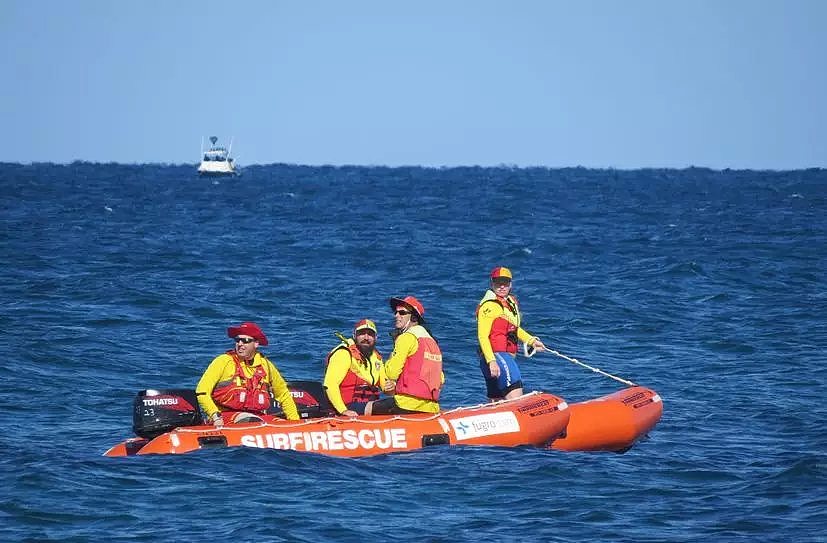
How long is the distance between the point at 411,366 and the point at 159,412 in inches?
110

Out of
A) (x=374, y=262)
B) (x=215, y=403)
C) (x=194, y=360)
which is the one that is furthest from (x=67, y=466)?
(x=374, y=262)

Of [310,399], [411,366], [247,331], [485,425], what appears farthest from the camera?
[310,399]

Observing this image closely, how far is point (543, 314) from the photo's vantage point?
2777 centimetres

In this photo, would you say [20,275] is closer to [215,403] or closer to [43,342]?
[43,342]

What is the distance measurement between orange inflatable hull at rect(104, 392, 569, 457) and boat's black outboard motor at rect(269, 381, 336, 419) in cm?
102

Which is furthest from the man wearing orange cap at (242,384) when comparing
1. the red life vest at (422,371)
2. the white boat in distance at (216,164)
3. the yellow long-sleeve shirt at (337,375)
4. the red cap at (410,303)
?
the white boat in distance at (216,164)

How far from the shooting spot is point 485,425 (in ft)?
48.7

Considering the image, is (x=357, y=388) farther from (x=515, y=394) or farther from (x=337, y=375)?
(x=515, y=394)

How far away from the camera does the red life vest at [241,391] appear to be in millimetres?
14234

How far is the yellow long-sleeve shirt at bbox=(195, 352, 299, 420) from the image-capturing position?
13.9m

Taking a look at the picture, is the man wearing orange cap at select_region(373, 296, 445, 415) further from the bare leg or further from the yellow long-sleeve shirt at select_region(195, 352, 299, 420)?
the bare leg

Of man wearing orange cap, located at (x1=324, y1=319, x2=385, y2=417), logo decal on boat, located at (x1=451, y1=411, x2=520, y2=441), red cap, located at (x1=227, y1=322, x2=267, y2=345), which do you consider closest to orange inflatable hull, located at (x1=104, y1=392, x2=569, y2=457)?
logo decal on boat, located at (x1=451, y1=411, x2=520, y2=441)

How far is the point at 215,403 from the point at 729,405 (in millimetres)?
7513

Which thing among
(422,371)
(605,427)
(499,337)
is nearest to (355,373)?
(422,371)
